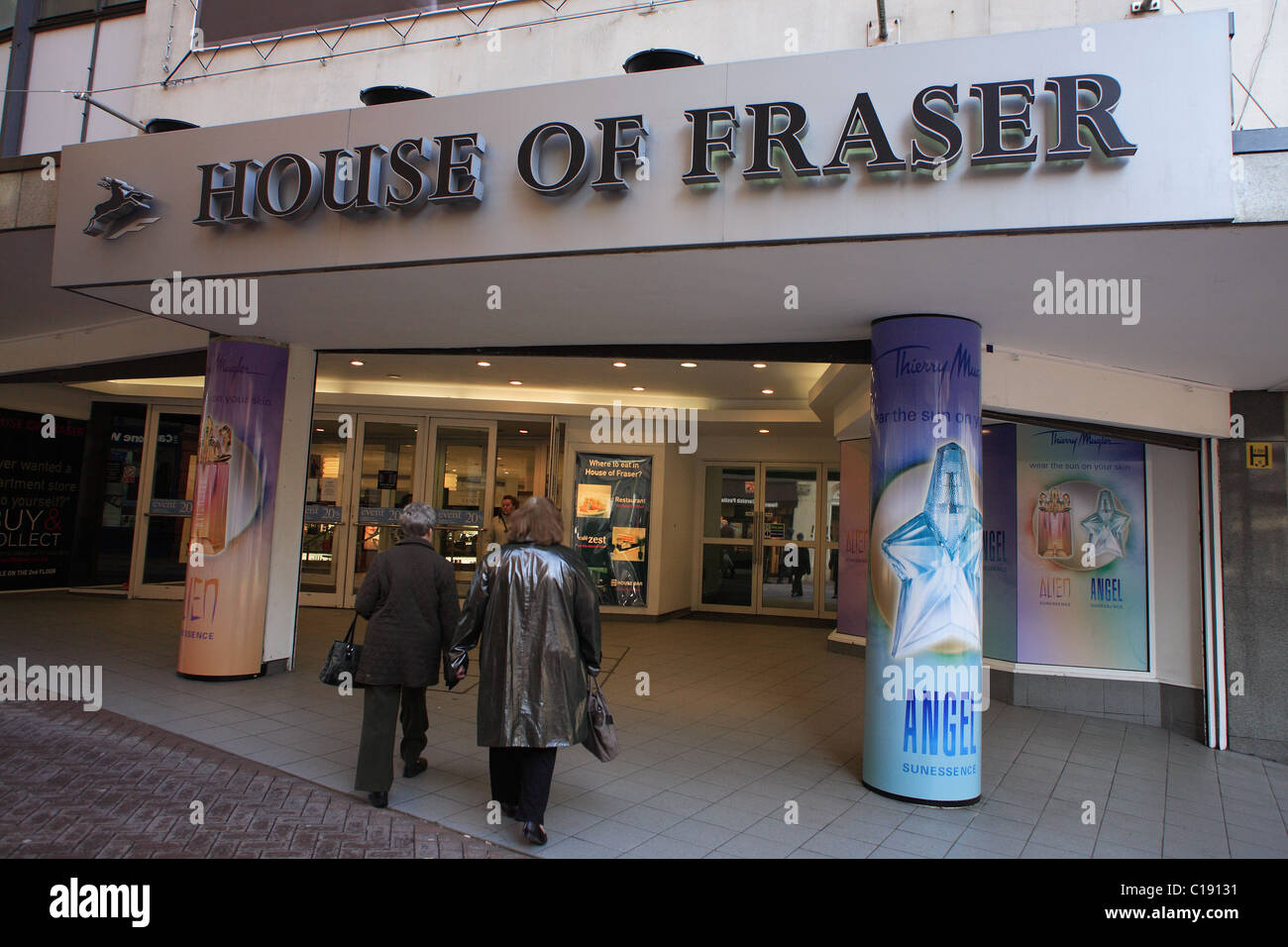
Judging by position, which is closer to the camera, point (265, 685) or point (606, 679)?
point (265, 685)

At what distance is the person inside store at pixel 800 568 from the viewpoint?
41.2 ft

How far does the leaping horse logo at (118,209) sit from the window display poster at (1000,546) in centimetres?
733


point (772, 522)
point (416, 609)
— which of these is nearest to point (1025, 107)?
point (416, 609)

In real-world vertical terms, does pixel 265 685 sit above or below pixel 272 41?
below

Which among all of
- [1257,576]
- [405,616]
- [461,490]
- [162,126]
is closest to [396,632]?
[405,616]

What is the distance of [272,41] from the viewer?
21.5 feet

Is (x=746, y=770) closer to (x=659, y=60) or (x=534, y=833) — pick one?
(x=534, y=833)

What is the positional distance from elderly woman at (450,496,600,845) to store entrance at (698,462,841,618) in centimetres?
910

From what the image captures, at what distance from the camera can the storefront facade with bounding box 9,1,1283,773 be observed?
3.56 metres

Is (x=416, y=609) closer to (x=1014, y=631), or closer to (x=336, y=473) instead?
(x=1014, y=631)

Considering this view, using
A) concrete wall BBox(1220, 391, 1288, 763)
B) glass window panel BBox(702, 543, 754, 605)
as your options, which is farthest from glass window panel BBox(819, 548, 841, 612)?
concrete wall BBox(1220, 391, 1288, 763)

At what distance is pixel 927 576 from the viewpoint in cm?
468

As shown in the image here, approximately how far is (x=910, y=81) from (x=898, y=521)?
7.96 feet

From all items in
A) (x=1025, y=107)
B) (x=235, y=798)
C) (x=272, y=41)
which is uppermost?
(x=272, y=41)
